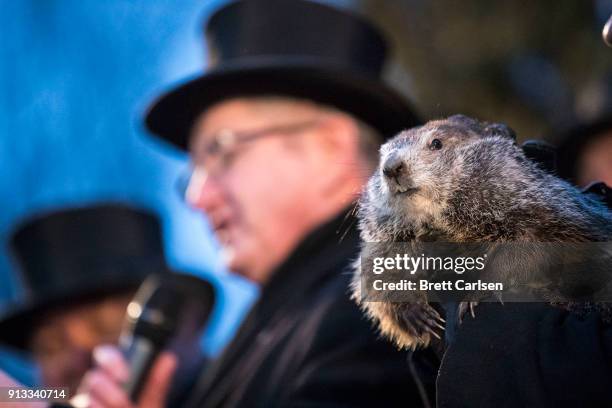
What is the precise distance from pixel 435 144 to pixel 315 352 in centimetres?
99

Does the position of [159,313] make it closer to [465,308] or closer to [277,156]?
[277,156]

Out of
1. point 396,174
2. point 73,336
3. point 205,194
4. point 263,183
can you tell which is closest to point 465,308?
point 396,174

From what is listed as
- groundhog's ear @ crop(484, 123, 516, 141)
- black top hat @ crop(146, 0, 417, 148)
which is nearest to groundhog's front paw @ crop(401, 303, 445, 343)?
groundhog's ear @ crop(484, 123, 516, 141)

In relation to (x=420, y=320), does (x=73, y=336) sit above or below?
above

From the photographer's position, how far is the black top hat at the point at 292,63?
3160 mm

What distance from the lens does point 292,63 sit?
3.20m

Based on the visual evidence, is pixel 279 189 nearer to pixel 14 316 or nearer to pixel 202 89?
pixel 202 89

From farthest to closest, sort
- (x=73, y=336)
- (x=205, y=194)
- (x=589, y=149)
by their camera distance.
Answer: (x=73, y=336) → (x=589, y=149) → (x=205, y=194)

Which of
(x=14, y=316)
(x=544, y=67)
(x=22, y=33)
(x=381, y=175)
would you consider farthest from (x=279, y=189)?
(x=22, y=33)

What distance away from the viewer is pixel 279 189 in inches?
120

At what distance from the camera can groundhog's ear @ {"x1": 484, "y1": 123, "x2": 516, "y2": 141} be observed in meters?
1.39

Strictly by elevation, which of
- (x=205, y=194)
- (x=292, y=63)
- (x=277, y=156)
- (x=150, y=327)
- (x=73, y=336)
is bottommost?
(x=150, y=327)

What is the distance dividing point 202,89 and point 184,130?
0.40 metres

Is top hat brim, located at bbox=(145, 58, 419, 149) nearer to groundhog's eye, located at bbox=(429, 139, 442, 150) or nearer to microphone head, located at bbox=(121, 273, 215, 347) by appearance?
microphone head, located at bbox=(121, 273, 215, 347)
